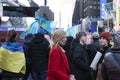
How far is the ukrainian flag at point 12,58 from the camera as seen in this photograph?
9422 millimetres

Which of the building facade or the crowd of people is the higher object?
the building facade

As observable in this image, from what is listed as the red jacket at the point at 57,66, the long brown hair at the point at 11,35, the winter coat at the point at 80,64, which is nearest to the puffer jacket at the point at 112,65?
the red jacket at the point at 57,66

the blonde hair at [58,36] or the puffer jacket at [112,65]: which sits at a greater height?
the blonde hair at [58,36]

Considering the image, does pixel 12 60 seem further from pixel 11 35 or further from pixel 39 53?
pixel 39 53

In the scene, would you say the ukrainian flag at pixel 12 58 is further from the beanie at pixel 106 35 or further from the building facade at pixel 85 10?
the building facade at pixel 85 10

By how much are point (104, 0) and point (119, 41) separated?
3778 centimetres

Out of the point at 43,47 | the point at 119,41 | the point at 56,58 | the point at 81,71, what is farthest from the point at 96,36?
the point at 119,41

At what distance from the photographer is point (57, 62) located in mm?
6445

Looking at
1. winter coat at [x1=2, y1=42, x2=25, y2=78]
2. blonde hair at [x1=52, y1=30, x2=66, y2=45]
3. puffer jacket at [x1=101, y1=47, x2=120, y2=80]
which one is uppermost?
blonde hair at [x1=52, y1=30, x2=66, y2=45]

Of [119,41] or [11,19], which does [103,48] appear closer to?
[119,41]

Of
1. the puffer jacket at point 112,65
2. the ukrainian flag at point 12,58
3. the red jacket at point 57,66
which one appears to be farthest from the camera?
the ukrainian flag at point 12,58

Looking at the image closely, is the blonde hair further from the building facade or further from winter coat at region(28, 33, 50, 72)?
the building facade

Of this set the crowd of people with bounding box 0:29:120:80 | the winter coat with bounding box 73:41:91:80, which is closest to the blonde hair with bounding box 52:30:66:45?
the crowd of people with bounding box 0:29:120:80

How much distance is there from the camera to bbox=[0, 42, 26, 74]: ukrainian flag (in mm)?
9422
